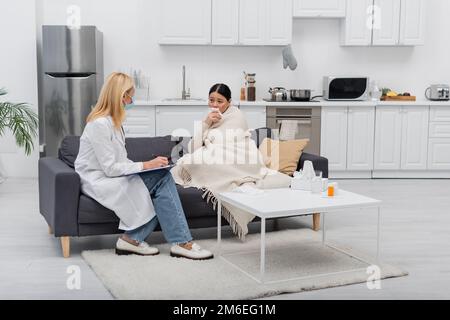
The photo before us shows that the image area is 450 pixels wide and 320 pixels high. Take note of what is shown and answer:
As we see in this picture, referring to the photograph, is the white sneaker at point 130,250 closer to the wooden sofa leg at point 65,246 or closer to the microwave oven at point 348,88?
the wooden sofa leg at point 65,246

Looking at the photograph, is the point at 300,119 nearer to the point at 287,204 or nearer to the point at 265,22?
the point at 265,22

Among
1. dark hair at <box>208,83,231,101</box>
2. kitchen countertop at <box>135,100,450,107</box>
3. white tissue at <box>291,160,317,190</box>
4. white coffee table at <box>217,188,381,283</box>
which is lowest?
white coffee table at <box>217,188,381,283</box>

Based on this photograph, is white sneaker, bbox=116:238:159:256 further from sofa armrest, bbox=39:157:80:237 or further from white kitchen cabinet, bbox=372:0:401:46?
white kitchen cabinet, bbox=372:0:401:46

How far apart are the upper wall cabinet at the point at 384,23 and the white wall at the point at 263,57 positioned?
0.32 m

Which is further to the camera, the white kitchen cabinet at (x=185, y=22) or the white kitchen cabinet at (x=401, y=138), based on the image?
the white kitchen cabinet at (x=401, y=138)

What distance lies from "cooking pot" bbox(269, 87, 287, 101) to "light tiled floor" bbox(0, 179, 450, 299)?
4.33ft

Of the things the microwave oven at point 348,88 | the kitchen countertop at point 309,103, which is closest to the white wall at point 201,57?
the microwave oven at point 348,88

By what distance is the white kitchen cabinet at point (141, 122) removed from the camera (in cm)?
665

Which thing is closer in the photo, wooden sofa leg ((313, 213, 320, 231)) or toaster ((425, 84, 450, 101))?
wooden sofa leg ((313, 213, 320, 231))

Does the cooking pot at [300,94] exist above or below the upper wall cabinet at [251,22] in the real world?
below

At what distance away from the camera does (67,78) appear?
253 inches

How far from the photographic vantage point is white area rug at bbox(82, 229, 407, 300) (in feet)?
10.2

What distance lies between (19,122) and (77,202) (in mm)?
2521

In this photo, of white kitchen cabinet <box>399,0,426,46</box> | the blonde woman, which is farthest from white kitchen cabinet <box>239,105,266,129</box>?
the blonde woman
